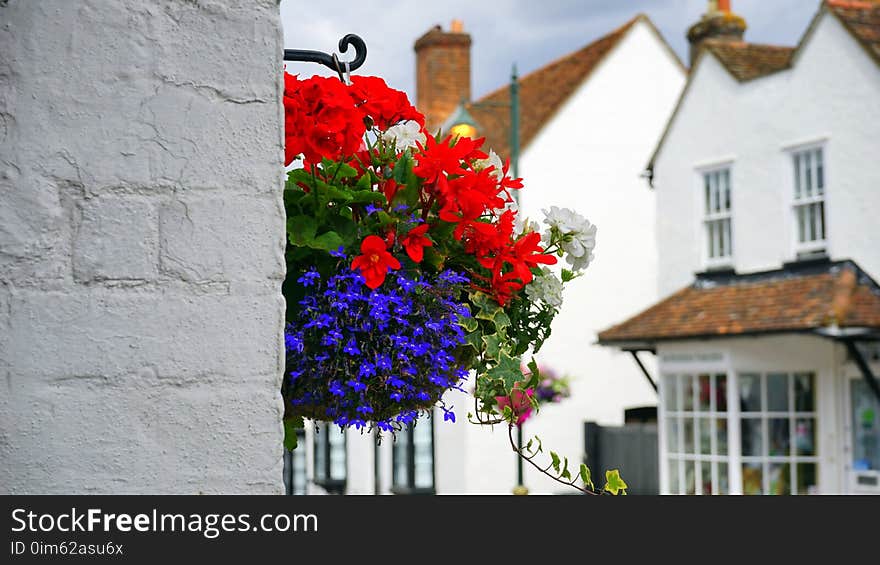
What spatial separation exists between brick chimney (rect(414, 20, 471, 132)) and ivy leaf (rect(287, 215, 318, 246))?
1793 centimetres

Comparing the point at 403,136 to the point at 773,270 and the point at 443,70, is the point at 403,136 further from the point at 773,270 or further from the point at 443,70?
the point at 443,70

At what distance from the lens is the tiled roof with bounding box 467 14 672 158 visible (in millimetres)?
19109

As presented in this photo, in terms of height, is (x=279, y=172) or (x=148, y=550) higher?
(x=279, y=172)

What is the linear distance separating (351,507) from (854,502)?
787 millimetres

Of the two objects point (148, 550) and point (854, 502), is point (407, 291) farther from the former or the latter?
point (854, 502)

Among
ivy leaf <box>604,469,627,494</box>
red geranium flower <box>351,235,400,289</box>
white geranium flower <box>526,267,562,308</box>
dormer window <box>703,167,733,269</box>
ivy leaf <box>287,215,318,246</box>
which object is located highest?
dormer window <box>703,167,733,269</box>

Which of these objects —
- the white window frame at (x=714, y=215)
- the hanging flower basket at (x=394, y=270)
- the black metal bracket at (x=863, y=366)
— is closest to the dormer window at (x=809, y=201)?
the white window frame at (x=714, y=215)

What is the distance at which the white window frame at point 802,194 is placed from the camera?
549 inches

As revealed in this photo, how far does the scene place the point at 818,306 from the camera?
13109 mm

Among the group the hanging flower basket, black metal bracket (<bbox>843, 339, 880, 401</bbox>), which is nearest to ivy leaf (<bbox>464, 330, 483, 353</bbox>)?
the hanging flower basket

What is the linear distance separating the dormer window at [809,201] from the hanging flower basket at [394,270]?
482 inches

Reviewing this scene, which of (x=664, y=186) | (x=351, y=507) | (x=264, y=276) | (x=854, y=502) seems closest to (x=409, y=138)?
(x=264, y=276)

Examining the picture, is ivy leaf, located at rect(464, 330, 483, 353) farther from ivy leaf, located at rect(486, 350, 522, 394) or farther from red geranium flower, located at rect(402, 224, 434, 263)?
red geranium flower, located at rect(402, 224, 434, 263)

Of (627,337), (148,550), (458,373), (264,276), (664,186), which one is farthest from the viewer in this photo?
(664,186)
